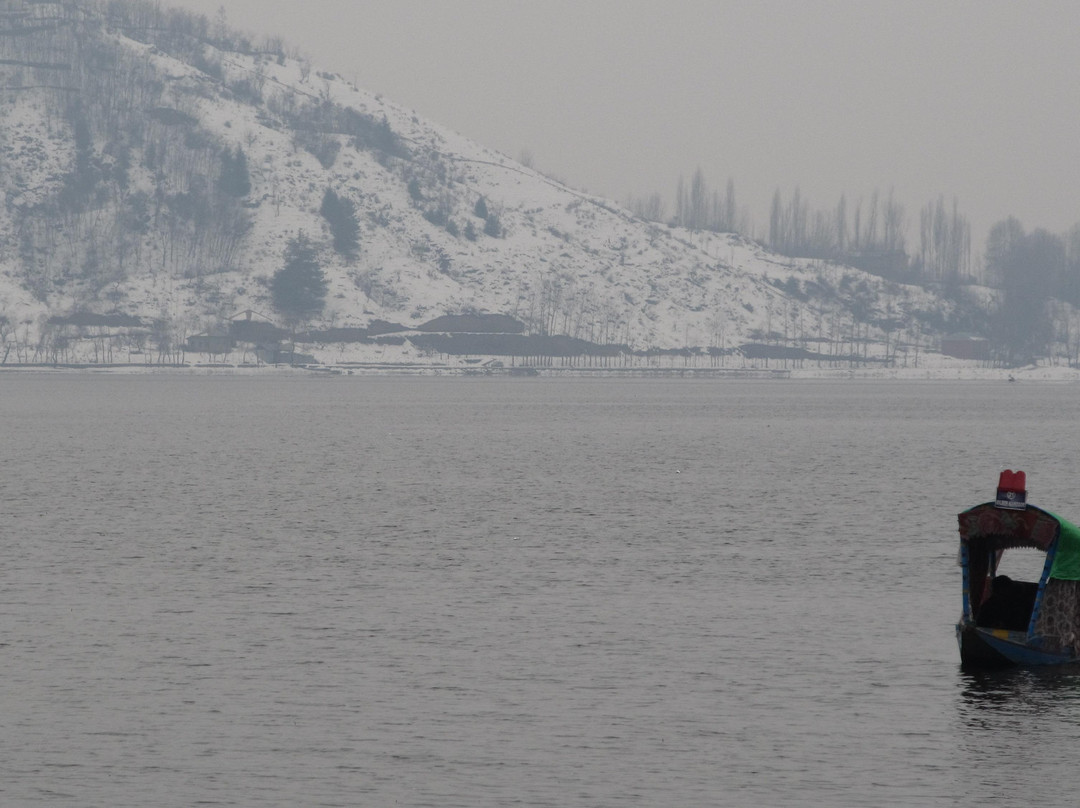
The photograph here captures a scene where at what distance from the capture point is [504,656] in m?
46.7

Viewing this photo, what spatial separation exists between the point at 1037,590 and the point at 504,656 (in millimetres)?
15692

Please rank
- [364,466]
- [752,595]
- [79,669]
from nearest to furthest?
[79,669], [752,595], [364,466]

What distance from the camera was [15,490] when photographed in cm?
10394

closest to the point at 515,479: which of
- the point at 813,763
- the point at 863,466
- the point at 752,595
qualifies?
the point at 863,466

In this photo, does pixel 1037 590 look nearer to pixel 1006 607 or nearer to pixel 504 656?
pixel 1006 607

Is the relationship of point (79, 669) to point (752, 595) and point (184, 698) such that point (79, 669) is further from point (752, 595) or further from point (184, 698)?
point (752, 595)

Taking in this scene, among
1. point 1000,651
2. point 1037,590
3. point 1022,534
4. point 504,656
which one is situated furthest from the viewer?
point 504,656

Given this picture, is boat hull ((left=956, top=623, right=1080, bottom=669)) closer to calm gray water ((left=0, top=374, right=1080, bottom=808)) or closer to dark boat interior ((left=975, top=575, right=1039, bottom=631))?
calm gray water ((left=0, top=374, right=1080, bottom=808))

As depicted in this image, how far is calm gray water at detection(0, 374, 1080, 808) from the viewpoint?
34375mm

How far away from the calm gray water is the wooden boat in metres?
1.03

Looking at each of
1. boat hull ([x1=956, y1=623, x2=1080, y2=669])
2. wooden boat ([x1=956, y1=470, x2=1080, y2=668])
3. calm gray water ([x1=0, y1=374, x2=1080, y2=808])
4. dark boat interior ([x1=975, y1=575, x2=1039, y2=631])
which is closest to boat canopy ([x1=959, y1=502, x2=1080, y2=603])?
wooden boat ([x1=956, y1=470, x2=1080, y2=668])

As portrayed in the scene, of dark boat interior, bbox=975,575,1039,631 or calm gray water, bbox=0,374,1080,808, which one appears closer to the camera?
calm gray water, bbox=0,374,1080,808

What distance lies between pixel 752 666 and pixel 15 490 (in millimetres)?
71219

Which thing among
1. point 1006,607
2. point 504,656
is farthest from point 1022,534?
point 504,656
